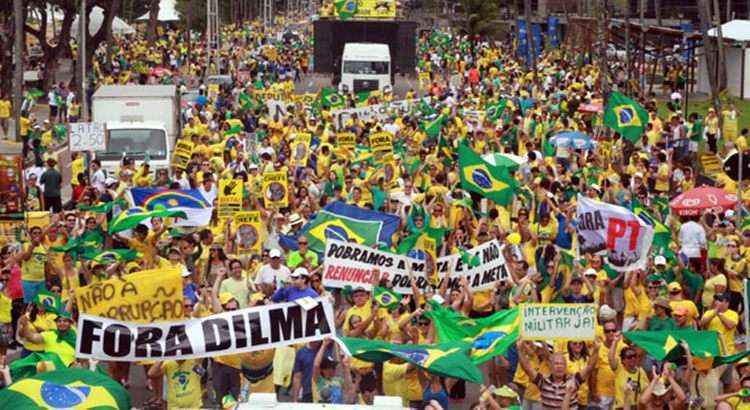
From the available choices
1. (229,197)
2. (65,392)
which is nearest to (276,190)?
(229,197)

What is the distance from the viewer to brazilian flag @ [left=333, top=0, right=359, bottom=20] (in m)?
71.1

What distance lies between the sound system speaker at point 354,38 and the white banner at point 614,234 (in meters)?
51.9

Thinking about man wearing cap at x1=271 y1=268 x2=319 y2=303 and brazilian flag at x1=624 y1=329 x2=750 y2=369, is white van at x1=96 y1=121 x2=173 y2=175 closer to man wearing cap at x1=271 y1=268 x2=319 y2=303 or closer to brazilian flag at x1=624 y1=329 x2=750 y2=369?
man wearing cap at x1=271 y1=268 x2=319 y2=303

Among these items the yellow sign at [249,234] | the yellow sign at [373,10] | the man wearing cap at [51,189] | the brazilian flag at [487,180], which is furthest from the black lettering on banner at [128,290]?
the yellow sign at [373,10]

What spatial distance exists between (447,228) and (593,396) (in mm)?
6370

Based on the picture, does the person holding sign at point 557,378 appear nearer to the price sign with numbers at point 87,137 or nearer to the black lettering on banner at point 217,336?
the black lettering on banner at point 217,336

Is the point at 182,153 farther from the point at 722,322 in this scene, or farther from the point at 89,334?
the point at 89,334

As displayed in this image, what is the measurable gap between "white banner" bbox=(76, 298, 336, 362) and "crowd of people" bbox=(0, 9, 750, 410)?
0.46m

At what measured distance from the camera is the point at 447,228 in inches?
753

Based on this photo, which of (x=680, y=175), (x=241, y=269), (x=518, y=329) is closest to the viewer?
(x=518, y=329)

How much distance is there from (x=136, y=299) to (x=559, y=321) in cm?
297

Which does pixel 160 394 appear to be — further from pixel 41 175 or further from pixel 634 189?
pixel 41 175

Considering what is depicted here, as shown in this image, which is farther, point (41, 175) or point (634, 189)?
point (41, 175)

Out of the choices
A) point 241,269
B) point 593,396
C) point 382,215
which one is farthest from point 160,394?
point 382,215
